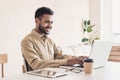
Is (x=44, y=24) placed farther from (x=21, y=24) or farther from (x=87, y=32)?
(x=87, y=32)

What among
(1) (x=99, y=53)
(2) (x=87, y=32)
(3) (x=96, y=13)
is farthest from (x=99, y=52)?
(3) (x=96, y=13)

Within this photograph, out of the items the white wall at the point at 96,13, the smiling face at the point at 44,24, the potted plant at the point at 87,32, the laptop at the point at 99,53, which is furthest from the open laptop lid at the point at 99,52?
the white wall at the point at 96,13

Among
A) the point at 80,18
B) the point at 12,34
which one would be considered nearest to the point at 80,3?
the point at 80,18

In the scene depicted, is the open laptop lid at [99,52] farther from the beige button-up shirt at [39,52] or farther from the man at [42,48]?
the beige button-up shirt at [39,52]

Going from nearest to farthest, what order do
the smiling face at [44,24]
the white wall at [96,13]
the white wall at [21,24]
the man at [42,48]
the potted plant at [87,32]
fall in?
the man at [42,48]
the smiling face at [44,24]
the white wall at [21,24]
the potted plant at [87,32]
the white wall at [96,13]

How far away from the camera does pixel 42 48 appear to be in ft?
7.06

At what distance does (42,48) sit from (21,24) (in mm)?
1551

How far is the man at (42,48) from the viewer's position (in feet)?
6.12

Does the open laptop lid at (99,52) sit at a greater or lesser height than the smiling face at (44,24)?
lesser

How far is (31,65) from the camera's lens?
1.94 meters

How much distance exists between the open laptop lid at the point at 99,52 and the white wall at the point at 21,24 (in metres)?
1.89

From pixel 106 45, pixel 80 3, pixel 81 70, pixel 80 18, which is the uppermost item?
pixel 80 3

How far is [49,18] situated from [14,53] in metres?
1.53

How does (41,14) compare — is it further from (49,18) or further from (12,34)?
(12,34)
